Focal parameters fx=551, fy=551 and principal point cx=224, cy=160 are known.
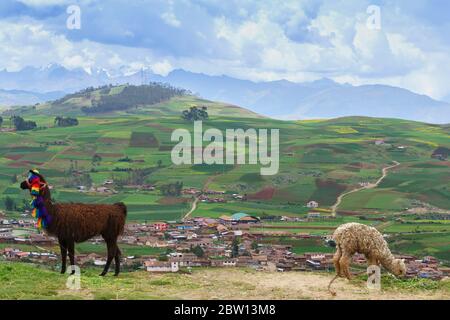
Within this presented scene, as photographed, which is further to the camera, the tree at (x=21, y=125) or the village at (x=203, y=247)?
the tree at (x=21, y=125)

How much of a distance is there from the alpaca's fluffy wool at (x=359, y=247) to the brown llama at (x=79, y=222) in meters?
6.41

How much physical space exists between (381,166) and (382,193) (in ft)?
83.2

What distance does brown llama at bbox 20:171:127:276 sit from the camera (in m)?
15.5

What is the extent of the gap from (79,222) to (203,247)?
38.3 m

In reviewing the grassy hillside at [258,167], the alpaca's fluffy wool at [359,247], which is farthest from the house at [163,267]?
the grassy hillside at [258,167]

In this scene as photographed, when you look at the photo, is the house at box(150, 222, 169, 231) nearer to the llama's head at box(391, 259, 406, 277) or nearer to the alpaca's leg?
the alpaca's leg

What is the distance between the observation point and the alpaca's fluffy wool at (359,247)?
15.8 m

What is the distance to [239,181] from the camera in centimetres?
10106

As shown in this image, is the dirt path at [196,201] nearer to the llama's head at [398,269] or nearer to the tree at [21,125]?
the llama's head at [398,269]

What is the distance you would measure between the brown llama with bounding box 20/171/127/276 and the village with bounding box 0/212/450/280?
20.7 m

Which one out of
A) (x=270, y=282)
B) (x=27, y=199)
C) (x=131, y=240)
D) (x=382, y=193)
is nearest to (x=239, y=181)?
(x=382, y=193)

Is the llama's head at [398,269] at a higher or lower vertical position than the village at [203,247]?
higher

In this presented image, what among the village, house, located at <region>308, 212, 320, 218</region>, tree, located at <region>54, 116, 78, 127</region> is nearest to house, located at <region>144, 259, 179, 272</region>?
the village
